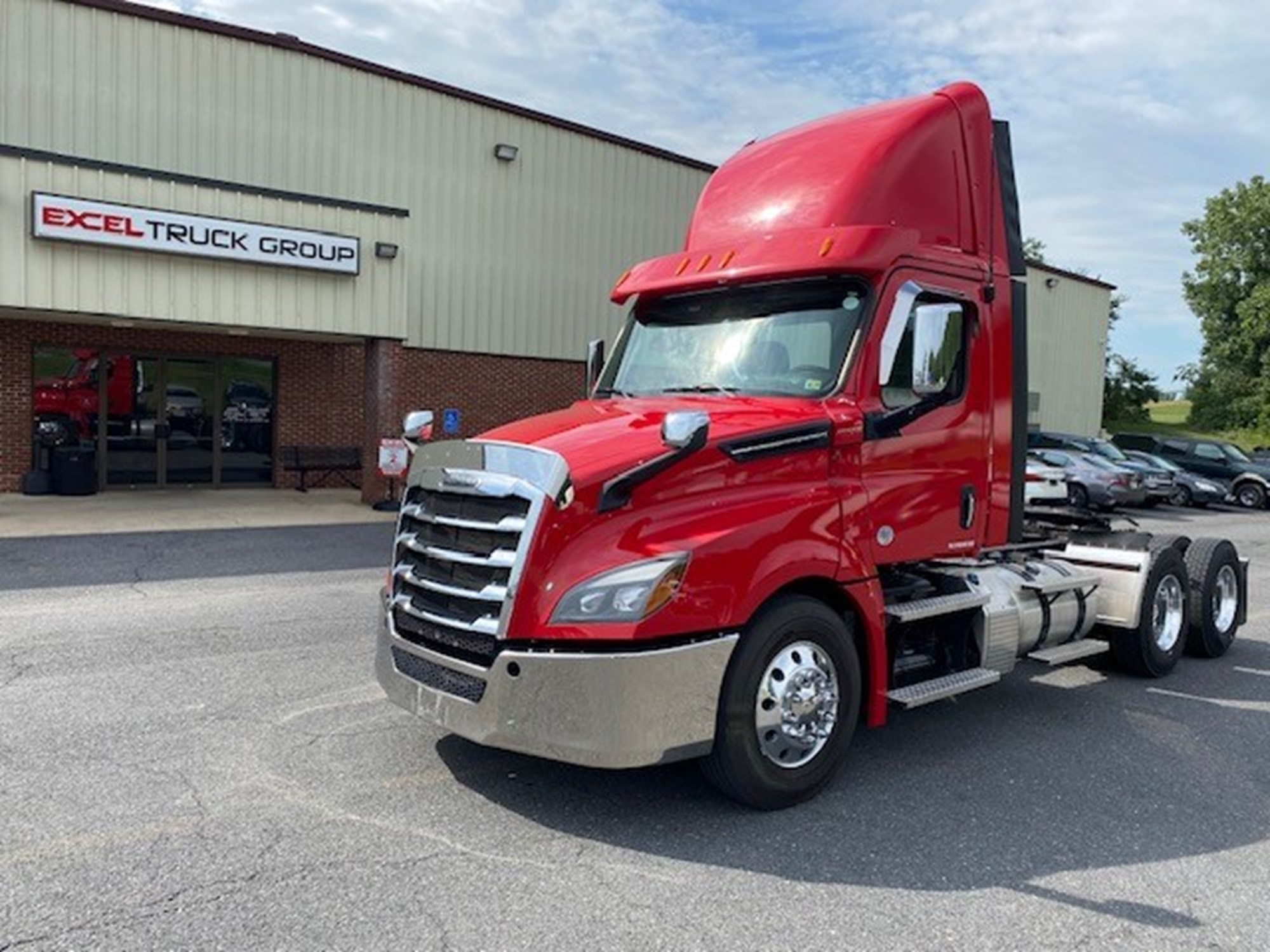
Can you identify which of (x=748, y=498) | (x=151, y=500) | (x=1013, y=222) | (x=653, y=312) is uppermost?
(x=1013, y=222)

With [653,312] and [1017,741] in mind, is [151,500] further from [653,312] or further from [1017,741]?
[1017,741]

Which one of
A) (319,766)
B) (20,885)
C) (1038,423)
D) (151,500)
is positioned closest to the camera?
(20,885)

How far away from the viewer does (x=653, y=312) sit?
5.70 meters

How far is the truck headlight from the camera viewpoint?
392cm

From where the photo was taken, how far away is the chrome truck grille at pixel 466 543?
13.4ft

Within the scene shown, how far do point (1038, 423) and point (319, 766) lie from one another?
33.9m

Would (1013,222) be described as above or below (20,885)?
above

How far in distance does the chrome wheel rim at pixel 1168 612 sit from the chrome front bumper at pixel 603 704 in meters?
4.69

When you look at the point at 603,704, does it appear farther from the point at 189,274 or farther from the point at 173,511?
the point at 189,274

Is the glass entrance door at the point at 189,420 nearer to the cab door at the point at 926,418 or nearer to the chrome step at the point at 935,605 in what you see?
the cab door at the point at 926,418

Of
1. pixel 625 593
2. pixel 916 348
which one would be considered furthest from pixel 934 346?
pixel 625 593

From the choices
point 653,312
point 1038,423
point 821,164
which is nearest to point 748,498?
point 653,312

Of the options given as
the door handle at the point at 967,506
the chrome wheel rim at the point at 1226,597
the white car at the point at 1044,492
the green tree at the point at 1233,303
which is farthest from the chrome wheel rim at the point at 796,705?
the green tree at the point at 1233,303

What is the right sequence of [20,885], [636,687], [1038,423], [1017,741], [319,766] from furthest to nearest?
[1038,423]
[1017,741]
[319,766]
[636,687]
[20,885]
